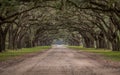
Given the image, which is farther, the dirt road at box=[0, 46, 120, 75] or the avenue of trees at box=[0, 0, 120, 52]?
the avenue of trees at box=[0, 0, 120, 52]

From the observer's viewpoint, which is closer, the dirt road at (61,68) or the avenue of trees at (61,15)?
the dirt road at (61,68)

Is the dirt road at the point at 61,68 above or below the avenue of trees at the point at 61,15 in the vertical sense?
below

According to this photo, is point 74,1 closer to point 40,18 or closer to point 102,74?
point 102,74

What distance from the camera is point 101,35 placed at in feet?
267

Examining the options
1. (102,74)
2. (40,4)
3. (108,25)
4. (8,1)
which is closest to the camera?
(102,74)

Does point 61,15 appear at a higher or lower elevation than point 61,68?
higher

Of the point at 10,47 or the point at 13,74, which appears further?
the point at 10,47

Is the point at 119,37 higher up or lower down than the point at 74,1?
lower down

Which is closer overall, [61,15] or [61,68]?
[61,68]

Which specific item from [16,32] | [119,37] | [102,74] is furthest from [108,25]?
[102,74]

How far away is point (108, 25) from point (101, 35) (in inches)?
766

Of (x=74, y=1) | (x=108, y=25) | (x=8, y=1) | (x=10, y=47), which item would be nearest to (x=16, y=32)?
(x=10, y=47)

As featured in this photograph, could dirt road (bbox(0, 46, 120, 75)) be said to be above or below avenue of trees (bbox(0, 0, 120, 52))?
below

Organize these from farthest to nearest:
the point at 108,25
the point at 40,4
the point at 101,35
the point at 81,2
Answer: the point at 101,35 → the point at 108,25 → the point at 40,4 → the point at 81,2
